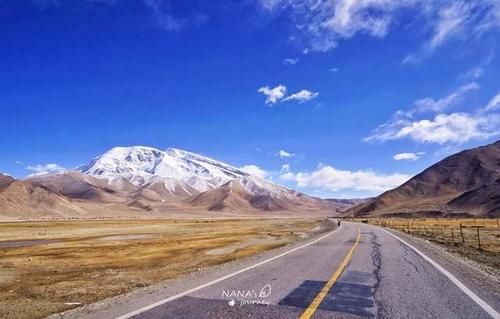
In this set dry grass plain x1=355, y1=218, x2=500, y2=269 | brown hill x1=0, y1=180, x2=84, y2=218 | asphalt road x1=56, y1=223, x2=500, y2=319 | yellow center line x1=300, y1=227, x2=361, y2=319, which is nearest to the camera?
yellow center line x1=300, y1=227, x2=361, y2=319

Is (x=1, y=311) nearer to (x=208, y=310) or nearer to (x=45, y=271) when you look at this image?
(x=208, y=310)

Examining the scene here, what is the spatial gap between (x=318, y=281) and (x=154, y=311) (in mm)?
5446

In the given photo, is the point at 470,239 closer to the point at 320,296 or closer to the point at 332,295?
the point at 332,295

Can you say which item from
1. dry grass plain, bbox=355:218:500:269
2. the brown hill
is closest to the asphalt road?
dry grass plain, bbox=355:218:500:269

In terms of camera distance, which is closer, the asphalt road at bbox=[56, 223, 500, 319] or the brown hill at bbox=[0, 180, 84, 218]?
the asphalt road at bbox=[56, 223, 500, 319]

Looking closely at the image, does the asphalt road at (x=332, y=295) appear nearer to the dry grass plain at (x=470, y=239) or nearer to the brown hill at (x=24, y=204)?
the dry grass plain at (x=470, y=239)

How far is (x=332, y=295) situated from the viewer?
36.6 ft

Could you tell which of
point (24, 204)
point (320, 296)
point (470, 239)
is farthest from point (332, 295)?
point (24, 204)

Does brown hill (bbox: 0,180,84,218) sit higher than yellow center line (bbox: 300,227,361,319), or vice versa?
brown hill (bbox: 0,180,84,218)

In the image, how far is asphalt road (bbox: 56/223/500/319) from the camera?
30.7 feet

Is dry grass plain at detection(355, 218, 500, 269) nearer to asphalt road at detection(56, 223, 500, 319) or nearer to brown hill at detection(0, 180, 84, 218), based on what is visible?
asphalt road at detection(56, 223, 500, 319)

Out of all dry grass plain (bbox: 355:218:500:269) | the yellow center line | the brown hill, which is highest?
the brown hill

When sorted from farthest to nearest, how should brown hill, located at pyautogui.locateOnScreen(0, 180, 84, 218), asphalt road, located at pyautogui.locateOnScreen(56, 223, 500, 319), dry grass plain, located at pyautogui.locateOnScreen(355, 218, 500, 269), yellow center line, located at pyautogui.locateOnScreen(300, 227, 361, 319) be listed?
brown hill, located at pyautogui.locateOnScreen(0, 180, 84, 218)
dry grass plain, located at pyautogui.locateOnScreen(355, 218, 500, 269)
asphalt road, located at pyautogui.locateOnScreen(56, 223, 500, 319)
yellow center line, located at pyautogui.locateOnScreen(300, 227, 361, 319)

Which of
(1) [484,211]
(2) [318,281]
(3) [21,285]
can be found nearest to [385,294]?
(2) [318,281]
